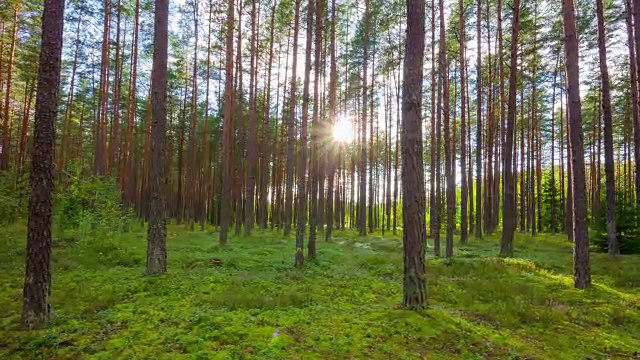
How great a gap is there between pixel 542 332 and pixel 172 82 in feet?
100

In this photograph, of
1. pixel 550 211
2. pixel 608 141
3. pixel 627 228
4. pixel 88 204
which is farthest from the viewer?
pixel 550 211

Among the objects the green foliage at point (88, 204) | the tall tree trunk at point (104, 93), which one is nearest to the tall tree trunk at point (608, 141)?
the green foliage at point (88, 204)

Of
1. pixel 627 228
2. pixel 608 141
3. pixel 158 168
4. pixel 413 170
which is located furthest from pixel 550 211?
pixel 158 168

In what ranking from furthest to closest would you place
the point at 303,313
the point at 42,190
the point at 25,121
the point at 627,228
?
the point at 25,121
the point at 627,228
the point at 303,313
the point at 42,190

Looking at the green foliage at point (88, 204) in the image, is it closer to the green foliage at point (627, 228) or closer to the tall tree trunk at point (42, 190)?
the tall tree trunk at point (42, 190)

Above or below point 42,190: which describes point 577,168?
above

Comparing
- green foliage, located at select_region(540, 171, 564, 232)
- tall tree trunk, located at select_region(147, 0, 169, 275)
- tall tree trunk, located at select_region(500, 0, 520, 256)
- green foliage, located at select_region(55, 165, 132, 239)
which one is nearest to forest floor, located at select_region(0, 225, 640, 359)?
tall tree trunk, located at select_region(147, 0, 169, 275)

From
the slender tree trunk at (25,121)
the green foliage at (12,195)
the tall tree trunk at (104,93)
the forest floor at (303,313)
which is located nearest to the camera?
the forest floor at (303,313)

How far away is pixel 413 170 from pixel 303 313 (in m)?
3.45

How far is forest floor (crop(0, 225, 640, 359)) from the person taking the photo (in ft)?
15.8

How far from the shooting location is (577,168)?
9.50m

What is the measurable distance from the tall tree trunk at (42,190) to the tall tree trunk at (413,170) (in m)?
6.26

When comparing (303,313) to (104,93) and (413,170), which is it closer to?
(413,170)

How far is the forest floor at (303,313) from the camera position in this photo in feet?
15.8
